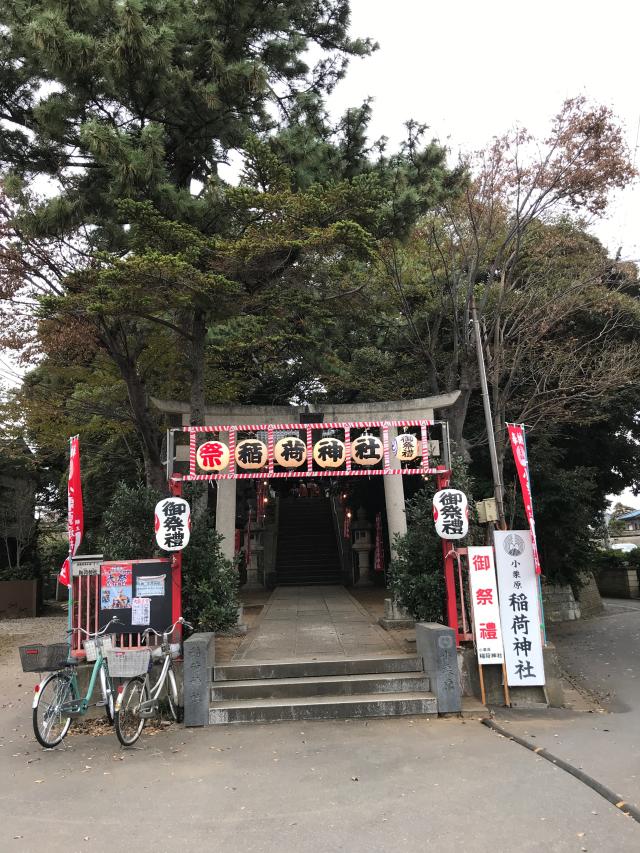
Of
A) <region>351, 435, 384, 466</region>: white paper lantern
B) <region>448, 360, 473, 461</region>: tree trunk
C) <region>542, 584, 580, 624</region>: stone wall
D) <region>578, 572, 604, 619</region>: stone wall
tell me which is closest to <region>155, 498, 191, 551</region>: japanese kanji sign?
<region>351, 435, 384, 466</region>: white paper lantern

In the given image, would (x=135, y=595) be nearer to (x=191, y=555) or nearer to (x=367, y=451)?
(x=191, y=555)

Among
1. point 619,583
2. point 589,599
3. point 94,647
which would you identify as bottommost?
point 619,583

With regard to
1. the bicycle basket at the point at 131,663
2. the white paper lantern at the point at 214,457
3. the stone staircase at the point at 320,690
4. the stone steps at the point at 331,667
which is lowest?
the stone staircase at the point at 320,690

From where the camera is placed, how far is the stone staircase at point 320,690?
720cm

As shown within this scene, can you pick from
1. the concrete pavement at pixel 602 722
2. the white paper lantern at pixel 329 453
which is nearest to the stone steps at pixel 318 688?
the concrete pavement at pixel 602 722

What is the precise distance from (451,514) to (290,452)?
2734mm

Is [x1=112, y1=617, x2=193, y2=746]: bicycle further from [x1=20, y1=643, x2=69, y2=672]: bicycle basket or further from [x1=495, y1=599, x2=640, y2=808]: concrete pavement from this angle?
[x1=495, y1=599, x2=640, y2=808]: concrete pavement

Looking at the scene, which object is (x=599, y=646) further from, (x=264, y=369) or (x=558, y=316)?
(x=264, y=369)

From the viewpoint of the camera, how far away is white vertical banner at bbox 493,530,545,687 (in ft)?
25.5

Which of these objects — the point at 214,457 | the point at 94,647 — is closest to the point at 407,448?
the point at 214,457

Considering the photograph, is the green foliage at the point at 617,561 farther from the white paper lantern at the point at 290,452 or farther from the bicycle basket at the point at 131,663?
the bicycle basket at the point at 131,663

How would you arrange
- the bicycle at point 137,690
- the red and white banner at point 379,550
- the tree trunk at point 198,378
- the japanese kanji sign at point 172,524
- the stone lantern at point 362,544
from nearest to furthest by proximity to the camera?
1. the bicycle at point 137,690
2. the japanese kanji sign at point 172,524
3. the tree trunk at point 198,378
4. the red and white banner at point 379,550
5. the stone lantern at point 362,544

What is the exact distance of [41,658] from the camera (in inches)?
268

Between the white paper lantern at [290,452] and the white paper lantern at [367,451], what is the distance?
0.82 meters
